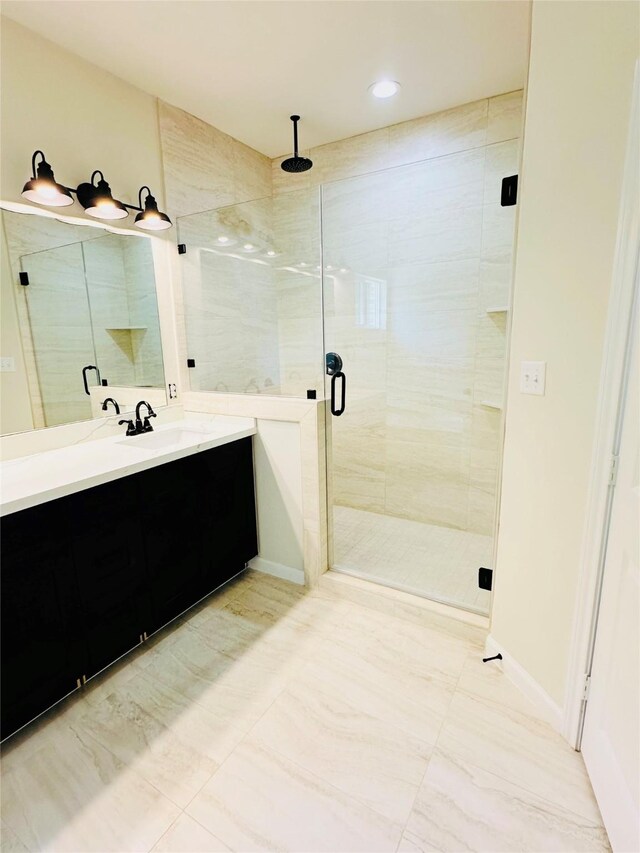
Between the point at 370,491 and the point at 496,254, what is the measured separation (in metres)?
1.82

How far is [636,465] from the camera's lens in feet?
3.60

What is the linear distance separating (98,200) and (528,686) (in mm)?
2897

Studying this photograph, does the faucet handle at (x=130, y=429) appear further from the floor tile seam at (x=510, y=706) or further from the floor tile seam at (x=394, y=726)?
the floor tile seam at (x=510, y=706)

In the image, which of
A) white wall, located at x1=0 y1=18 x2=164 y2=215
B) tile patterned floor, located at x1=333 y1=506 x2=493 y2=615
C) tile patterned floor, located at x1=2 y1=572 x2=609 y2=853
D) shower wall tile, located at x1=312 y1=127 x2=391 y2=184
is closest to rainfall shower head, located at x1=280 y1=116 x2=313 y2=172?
shower wall tile, located at x1=312 y1=127 x2=391 y2=184

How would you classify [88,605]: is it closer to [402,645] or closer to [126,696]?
[126,696]

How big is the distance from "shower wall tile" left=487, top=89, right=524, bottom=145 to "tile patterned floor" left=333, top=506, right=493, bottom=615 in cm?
248

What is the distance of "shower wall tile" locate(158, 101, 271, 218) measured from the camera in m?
2.40

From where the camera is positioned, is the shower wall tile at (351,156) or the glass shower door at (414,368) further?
the shower wall tile at (351,156)

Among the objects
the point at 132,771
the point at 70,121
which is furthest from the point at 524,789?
the point at 70,121

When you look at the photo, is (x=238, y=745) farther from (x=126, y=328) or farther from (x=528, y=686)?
(x=126, y=328)

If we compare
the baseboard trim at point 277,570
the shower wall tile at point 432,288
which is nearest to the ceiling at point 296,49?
the shower wall tile at point 432,288

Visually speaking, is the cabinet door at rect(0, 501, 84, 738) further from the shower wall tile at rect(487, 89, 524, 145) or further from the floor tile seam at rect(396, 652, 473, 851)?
the shower wall tile at rect(487, 89, 524, 145)

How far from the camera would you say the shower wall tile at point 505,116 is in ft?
7.72

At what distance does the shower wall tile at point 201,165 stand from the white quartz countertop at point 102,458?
1.31 metres
